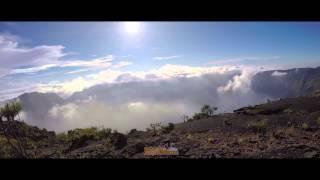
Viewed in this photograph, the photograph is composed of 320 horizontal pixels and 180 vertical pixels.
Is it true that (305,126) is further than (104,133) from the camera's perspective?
No

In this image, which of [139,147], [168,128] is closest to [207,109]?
[168,128]

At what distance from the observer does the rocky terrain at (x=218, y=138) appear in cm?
922

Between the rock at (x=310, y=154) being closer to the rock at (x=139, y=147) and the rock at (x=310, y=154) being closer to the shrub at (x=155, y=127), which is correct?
the rock at (x=139, y=147)

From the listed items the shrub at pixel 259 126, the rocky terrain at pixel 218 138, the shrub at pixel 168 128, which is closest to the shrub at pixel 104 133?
the rocky terrain at pixel 218 138

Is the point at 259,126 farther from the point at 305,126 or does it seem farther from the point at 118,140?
the point at 118,140

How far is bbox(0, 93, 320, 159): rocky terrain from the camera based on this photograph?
30.2 feet

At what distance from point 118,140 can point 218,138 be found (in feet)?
9.22

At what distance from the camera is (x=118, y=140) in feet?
36.1
